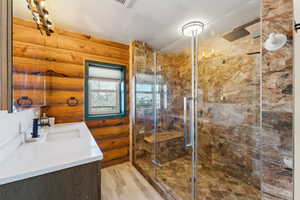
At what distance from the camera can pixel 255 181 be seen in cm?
180

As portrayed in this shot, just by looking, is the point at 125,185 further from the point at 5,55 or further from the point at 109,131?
the point at 5,55

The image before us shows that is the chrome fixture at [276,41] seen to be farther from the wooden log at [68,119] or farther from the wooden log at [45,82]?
the wooden log at [68,119]

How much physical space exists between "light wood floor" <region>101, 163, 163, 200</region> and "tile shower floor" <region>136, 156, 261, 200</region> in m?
0.15

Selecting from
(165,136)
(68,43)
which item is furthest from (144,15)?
(165,136)

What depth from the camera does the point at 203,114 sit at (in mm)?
2451

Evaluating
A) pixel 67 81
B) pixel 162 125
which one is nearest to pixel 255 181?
pixel 162 125

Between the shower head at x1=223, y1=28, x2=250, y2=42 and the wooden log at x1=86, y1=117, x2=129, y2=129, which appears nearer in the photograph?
the shower head at x1=223, y1=28, x2=250, y2=42

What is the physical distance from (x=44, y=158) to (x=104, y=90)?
1.64 metres

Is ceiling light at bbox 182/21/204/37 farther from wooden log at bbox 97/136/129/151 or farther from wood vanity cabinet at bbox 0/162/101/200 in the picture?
wooden log at bbox 97/136/129/151

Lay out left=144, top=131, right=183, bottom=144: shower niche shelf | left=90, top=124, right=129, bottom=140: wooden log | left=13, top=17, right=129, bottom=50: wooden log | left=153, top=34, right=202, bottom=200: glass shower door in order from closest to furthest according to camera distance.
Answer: left=13, top=17, right=129, bottom=50: wooden log, left=153, top=34, right=202, bottom=200: glass shower door, left=90, top=124, right=129, bottom=140: wooden log, left=144, top=131, right=183, bottom=144: shower niche shelf

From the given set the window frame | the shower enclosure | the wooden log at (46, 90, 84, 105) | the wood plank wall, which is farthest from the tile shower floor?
the wooden log at (46, 90, 84, 105)

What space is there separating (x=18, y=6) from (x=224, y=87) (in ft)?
9.50

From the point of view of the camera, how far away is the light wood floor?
160cm

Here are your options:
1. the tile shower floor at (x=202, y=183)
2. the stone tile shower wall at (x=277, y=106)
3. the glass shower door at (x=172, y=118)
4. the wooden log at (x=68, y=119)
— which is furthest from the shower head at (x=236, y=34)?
the wooden log at (x=68, y=119)
